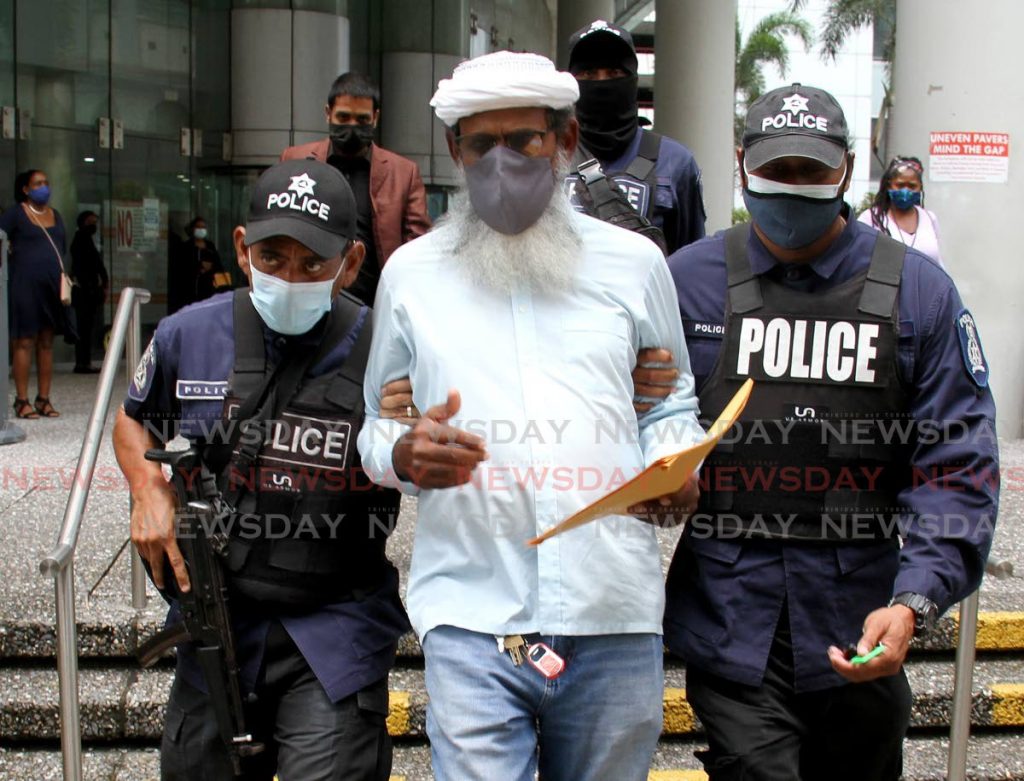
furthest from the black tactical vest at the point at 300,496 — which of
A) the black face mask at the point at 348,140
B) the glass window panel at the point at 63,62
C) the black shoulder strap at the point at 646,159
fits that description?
the glass window panel at the point at 63,62

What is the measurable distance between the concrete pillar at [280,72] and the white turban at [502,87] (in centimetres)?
1331

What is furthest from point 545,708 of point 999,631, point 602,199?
point 999,631

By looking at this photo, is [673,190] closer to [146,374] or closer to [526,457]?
[146,374]

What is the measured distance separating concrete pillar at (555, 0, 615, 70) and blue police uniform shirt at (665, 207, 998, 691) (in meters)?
20.8

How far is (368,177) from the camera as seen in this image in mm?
5289

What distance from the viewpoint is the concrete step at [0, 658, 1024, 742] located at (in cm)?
406

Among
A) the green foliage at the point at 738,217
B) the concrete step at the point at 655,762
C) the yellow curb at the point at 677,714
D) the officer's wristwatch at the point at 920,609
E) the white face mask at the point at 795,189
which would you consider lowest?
the concrete step at the point at 655,762

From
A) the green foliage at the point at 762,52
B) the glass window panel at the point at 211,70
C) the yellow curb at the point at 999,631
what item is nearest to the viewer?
the yellow curb at the point at 999,631

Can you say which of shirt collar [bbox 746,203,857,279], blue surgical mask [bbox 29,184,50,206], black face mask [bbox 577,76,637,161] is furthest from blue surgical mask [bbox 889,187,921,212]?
blue surgical mask [bbox 29,184,50,206]

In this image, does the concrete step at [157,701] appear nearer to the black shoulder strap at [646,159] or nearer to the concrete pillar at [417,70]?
the black shoulder strap at [646,159]

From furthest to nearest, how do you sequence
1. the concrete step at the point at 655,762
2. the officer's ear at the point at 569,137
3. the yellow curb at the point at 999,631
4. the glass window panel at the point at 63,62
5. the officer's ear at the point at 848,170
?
the glass window panel at the point at 63,62 → the yellow curb at the point at 999,631 → the concrete step at the point at 655,762 → the officer's ear at the point at 848,170 → the officer's ear at the point at 569,137

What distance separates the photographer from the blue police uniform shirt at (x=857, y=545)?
2520 mm

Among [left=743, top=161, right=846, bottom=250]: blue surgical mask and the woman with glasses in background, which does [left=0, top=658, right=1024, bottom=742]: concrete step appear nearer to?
[left=743, top=161, right=846, bottom=250]: blue surgical mask

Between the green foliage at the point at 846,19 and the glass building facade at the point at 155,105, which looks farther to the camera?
the green foliage at the point at 846,19
